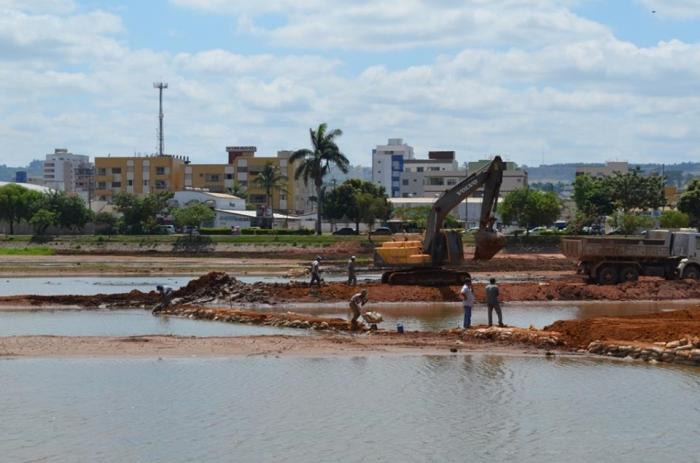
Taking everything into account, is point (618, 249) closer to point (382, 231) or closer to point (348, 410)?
Answer: point (348, 410)

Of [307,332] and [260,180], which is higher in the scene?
[260,180]

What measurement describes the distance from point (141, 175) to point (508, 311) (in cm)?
12952

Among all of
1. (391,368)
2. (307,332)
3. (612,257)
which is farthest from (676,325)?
(612,257)

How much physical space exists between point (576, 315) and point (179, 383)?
19005 mm

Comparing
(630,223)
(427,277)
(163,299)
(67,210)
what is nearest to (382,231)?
(630,223)

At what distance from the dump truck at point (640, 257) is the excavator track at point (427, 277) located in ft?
24.3

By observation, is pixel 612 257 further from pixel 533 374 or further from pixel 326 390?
pixel 326 390

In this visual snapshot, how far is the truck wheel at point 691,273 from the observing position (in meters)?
50.8

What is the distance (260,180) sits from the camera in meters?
145

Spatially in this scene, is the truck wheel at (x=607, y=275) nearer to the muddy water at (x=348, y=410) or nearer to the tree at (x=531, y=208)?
the muddy water at (x=348, y=410)

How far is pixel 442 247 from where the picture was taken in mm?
47625

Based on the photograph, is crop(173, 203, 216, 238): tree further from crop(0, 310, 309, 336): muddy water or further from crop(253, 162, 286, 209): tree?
crop(0, 310, 309, 336): muddy water

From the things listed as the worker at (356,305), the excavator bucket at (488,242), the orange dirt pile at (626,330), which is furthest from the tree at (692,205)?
the worker at (356,305)

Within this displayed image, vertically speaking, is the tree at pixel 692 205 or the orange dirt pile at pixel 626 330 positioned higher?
the tree at pixel 692 205
